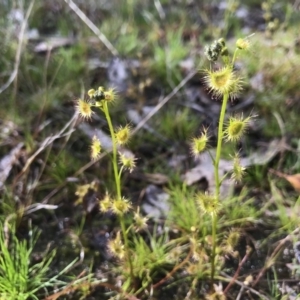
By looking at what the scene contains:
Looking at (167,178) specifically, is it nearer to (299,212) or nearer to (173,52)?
(299,212)

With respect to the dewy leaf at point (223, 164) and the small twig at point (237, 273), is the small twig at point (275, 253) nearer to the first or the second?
the small twig at point (237, 273)

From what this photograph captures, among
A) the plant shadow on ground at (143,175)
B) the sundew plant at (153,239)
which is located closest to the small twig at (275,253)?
the plant shadow on ground at (143,175)

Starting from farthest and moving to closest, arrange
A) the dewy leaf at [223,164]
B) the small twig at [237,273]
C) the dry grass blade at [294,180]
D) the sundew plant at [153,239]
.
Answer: the dewy leaf at [223,164] → the dry grass blade at [294,180] → the small twig at [237,273] → the sundew plant at [153,239]

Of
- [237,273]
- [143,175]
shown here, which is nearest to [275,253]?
[237,273]

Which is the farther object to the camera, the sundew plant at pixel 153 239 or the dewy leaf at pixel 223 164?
the dewy leaf at pixel 223 164

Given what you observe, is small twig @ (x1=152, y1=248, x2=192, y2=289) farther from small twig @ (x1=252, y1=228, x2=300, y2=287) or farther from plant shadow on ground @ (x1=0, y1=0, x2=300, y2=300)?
small twig @ (x1=252, y1=228, x2=300, y2=287)

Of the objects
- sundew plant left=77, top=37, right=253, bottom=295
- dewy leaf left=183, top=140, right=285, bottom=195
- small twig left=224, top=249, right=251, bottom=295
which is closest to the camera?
sundew plant left=77, top=37, right=253, bottom=295

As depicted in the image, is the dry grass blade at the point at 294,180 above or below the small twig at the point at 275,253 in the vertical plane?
above

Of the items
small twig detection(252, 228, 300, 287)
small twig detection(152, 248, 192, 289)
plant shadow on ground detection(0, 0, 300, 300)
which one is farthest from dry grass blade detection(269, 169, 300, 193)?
small twig detection(152, 248, 192, 289)

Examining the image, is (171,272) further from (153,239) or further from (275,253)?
(275,253)
